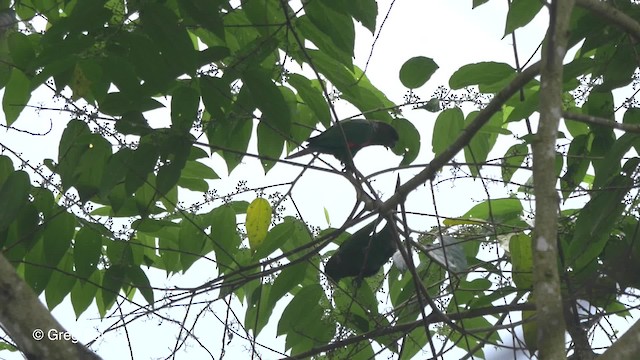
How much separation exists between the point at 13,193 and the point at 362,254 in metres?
1.03

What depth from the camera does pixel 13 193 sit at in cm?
253

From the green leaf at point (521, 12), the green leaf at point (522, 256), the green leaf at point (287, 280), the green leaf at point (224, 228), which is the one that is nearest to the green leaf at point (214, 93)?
the green leaf at point (224, 228)

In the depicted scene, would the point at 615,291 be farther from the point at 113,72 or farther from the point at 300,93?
the point at 113,72

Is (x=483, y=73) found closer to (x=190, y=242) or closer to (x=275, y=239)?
(x=275, y=239)

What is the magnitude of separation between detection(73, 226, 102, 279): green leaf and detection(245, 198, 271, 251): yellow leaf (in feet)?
1.48

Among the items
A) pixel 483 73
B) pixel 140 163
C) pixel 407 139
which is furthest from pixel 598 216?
pixel 140 163

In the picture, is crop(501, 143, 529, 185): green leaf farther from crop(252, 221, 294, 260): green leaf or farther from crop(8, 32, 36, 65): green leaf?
crop(8, 32, 36, 65): green leaf

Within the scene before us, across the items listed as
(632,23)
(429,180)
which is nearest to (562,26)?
(632,23)

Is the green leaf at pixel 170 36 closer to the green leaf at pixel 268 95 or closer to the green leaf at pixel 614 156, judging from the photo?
the green leaf at pixel 268 95

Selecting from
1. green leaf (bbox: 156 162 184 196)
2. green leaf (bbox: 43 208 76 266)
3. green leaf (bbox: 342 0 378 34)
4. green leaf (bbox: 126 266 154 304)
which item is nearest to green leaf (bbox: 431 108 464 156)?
green leaf (bbox: 342 0 378 34)

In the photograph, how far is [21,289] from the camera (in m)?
1.67

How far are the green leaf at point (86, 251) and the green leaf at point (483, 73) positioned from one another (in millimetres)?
1181

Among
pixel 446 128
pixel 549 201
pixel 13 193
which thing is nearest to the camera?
pixel 549 201

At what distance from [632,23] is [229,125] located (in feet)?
4.04
